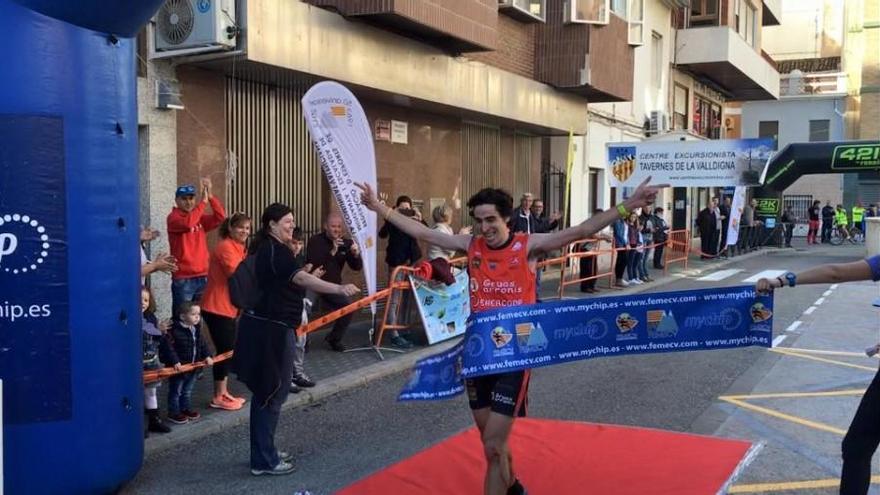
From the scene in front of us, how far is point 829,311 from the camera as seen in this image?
518 inches

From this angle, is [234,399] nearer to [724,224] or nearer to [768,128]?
[724,224]

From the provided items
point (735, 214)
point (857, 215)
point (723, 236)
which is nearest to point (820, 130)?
point (857, 215)

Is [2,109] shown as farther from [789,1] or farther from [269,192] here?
[789,1]

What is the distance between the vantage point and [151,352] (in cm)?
596

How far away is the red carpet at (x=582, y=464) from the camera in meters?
4.88

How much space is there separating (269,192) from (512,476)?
7.17 metres

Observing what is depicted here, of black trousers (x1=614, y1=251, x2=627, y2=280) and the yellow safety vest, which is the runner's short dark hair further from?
the yellow safety vest

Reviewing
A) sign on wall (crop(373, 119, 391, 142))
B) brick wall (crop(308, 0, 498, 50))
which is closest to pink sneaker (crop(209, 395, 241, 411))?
brick wall (crop(308, 0, 498, 50))

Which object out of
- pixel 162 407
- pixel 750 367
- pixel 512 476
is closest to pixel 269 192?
pixel 162 407

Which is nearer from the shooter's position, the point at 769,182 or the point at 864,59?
the point at 769,182

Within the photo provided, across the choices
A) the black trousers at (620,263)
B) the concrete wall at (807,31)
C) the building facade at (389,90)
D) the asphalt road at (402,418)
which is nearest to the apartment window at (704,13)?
the building facade at (389,90)

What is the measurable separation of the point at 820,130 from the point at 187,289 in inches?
1815

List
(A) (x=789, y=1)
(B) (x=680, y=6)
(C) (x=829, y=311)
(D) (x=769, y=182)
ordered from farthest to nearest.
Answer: (A) (x=789, y=1)
(B) (x=680, y=6)
(D) (x=769, y=182)
(C) (x=829, y=311)

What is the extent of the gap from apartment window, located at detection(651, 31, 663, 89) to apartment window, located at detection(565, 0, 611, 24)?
29.0 feet
